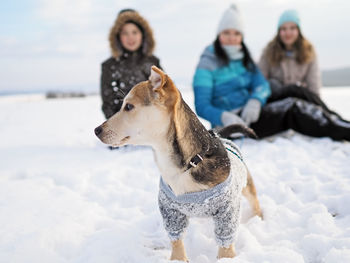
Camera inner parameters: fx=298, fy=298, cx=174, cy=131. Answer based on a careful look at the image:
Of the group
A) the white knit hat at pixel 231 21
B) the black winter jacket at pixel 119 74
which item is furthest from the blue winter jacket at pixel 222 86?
the black winter jacket at pixel 119 74

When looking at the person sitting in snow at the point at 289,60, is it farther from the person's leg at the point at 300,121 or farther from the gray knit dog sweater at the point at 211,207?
the gray knit dog sweater at the point at 211,207

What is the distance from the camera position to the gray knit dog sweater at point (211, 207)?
190 cm

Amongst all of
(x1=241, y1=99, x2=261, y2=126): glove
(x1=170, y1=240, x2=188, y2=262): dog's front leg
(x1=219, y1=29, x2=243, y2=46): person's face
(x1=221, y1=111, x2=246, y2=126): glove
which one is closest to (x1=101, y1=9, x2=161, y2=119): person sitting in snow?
(x1=219, y1=29, x2=243, y2=46): person's face

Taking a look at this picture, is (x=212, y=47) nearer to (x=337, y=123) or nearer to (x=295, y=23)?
(x=295, y=23)

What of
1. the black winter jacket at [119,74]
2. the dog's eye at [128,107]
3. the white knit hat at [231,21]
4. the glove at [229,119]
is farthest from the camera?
the black winter jacket at [119,74]

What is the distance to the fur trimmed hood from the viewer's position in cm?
493

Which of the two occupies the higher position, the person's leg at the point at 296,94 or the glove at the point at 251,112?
the person's leg at the point at 296,94

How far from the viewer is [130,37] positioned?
4.95 metres

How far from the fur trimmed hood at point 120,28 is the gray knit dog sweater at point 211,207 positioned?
140 inches

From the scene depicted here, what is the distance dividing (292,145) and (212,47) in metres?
1.99

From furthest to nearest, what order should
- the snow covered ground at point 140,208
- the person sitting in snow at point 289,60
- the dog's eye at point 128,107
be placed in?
1. the person sitting in snow at point 289,60
2. the snow covered ground at point 140,208
3. the dog's eye at point 128,107

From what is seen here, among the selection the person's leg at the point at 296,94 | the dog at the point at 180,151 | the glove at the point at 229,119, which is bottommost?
the glove at the point at 229,119

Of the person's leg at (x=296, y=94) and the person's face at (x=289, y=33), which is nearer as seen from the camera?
the person's leg at (x=296, y=94)

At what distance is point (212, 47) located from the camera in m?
4.84
